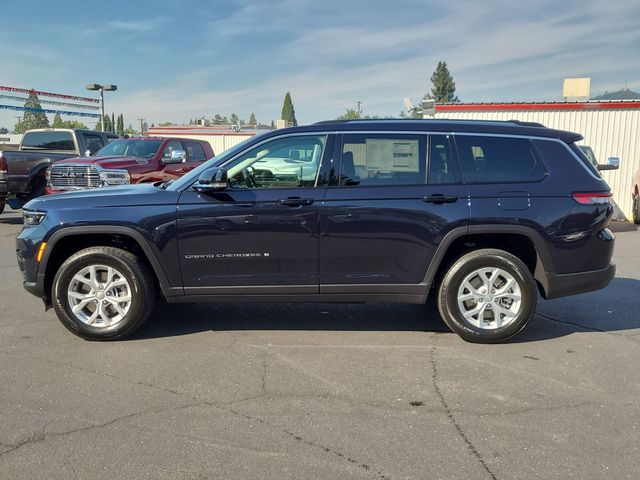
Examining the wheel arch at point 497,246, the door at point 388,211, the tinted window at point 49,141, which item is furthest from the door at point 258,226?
the tinted window at point 49,141

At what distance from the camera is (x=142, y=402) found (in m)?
3.52

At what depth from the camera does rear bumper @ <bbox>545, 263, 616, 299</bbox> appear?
15.0 feet

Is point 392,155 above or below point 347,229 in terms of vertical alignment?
above

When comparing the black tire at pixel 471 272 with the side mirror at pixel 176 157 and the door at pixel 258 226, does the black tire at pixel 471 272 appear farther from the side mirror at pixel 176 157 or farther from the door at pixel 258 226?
the side mirror at pixel 176 157

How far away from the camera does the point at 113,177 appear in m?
9.80

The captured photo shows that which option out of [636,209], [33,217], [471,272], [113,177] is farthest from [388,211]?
[636,209]

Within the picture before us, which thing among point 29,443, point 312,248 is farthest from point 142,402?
point 312,248

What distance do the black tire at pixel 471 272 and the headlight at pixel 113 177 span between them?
7208 millimetres

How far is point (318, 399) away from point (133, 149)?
8.92m

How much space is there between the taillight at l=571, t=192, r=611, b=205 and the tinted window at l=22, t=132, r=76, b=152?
12039mm

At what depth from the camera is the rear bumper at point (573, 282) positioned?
180 inches

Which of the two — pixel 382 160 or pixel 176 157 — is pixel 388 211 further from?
pixel 176 157

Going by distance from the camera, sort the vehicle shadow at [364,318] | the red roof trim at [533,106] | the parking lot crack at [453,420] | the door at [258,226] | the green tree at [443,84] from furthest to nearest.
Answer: the green tree at [443,84], the red roof trim at [533,106], the vehicle shadow at [364,318], the door at [258,226], the parking lot crack at [453,420]

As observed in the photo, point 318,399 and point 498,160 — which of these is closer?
point 318,399
